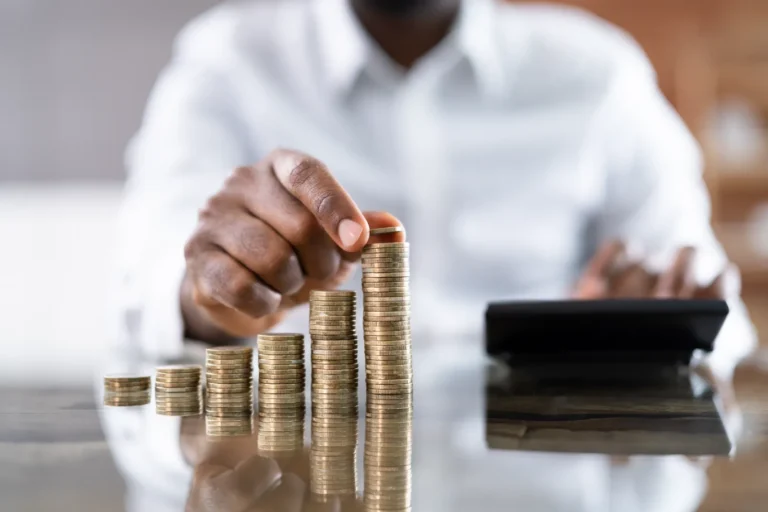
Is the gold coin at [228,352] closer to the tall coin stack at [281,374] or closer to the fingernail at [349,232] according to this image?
the tall coin stack at [281,374]

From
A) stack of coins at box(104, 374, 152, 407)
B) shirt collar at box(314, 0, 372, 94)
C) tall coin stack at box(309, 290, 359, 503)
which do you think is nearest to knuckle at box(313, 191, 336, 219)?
tall coin stack at box(309, 290, 359, 503)

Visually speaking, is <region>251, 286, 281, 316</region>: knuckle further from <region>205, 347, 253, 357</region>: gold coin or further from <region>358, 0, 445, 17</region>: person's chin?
<region>358, 0, 445, 17</region>: person's chin

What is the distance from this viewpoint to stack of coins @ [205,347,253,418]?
895mm

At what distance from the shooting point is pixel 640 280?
1.65 meters

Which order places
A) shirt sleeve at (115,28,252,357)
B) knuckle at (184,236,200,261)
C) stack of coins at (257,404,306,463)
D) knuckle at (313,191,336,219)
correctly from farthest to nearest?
shirt sleeve at (115,28,252,357)
knuckle at (184,236,200,261)
knuckle at (313,191,336,219)
stack of coins at (257,404,306,463)

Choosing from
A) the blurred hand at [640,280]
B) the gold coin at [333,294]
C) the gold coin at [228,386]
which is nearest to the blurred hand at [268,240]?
the gold coin at [333,294]

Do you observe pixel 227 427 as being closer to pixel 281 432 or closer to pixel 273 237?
pixel 281 432

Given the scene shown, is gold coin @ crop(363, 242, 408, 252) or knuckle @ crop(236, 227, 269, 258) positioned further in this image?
knuckle @ crop(236, 227, 269, 258)

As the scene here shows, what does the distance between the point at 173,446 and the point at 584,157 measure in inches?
87.0

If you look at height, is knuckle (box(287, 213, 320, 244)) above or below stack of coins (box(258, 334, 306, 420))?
above

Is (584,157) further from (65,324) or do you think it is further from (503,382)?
(65,324)

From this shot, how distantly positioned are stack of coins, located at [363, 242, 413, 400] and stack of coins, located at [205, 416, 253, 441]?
0.48 feet

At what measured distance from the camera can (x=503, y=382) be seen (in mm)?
1128

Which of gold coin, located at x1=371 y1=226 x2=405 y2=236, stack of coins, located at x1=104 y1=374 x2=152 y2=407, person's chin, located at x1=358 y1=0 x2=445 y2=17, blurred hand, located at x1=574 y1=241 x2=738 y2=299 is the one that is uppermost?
person's chin, located at x1=358 y1=0 x2=445 y2=17
